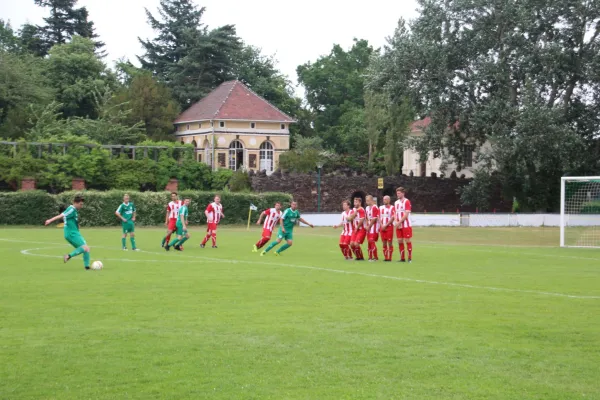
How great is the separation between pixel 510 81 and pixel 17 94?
44539mm

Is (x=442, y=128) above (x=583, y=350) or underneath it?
above

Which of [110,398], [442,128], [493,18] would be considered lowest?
[110,398]

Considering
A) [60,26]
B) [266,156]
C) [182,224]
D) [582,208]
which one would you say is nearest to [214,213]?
[182,224]

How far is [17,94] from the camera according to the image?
76.4 m

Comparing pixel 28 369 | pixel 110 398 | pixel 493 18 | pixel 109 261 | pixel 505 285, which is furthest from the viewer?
pixel 493 18

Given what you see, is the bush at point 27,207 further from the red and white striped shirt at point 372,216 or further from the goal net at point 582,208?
the red and white striped shirt at point 372,216

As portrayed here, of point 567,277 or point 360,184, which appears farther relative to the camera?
point 360,184

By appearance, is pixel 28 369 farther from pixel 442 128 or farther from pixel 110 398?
pixel 442 128

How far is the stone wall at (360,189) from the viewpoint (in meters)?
64.3

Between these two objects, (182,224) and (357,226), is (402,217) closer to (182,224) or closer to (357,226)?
(357,226)

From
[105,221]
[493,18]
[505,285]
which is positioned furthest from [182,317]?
[493,18]

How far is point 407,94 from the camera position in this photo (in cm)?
5916

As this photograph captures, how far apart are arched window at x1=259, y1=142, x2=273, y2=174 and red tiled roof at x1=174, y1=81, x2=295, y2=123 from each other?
2647mm

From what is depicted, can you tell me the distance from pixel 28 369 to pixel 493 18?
51.7 meters
